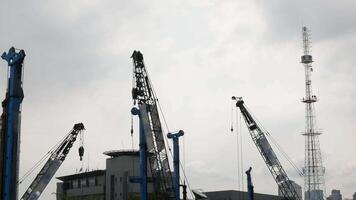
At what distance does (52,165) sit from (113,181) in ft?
182

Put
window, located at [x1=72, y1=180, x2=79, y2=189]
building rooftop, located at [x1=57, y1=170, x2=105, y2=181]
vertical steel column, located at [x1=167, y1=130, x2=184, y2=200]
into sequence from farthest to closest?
1. window, located at [x1=72, y1=180, x2=79, y2=189]
2. building rooftop, located at [x1=57, y1=170, x2=105, y2=181]
3. vertical steel column, located at [x1=167, y1=130, x2=184, y2=200]

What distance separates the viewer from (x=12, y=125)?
37750mm

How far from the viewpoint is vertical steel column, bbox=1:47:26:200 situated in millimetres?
36250

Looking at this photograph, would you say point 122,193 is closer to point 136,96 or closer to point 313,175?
point 313,175

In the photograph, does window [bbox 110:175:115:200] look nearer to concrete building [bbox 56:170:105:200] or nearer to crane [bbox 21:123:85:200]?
concrete building [bbox 56:170:105:200]

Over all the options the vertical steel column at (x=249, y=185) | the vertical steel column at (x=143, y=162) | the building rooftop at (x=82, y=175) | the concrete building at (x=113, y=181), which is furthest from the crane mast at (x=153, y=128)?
the building rooftop at (x=82, y=175)

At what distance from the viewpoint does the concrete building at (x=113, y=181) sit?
6058 inches

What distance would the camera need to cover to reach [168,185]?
8456cm

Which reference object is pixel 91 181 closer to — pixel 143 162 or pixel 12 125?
pixel 143 162

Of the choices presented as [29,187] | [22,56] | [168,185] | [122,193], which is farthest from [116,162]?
[22,56]

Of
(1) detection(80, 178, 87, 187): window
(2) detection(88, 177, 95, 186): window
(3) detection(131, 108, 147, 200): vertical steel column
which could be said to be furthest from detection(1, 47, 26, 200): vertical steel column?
(1) detection(80, 178, 87, 187): window

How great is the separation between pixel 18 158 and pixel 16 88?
560cm

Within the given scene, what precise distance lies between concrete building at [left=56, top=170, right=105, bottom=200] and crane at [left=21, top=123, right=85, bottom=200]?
174ft

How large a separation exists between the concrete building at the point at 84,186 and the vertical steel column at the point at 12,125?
121 m
